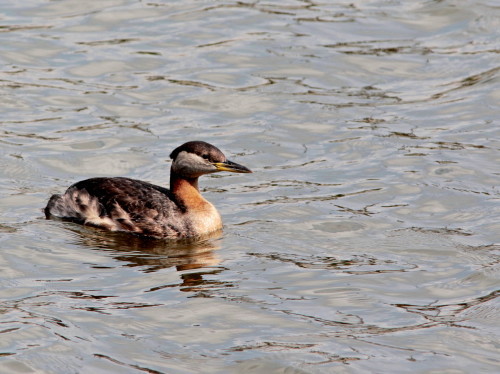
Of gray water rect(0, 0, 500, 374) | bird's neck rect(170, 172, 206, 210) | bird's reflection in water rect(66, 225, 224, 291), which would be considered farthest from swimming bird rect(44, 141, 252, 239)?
gray water rect(0, 0, 500, 374)

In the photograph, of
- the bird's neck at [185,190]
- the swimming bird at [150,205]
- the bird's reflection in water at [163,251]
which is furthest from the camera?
the bird's neck at [185,190]

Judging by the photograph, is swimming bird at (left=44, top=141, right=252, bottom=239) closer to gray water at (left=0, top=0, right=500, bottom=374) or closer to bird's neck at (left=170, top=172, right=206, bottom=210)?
bird's neck at (left=170, top=172, right=206, bottom=210)

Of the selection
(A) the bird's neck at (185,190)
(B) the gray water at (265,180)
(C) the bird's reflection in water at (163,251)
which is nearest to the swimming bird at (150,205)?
(A) the bird's neck at (185,190)

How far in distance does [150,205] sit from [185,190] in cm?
50

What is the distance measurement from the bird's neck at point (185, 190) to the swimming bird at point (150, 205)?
0.01 metres

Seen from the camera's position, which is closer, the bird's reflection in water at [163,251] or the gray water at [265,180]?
the gray water at [265,180]

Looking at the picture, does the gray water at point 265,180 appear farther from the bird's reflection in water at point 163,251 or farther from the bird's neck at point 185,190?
the bird's neck at point 185,190

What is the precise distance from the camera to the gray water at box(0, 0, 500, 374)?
929 cm

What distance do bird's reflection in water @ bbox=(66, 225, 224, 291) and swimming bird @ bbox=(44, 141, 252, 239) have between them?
12 cm

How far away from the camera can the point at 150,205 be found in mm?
12750

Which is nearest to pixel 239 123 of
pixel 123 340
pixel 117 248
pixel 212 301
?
pixel 117 248

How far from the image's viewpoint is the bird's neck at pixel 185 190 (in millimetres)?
12922

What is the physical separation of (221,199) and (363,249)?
2533 mm

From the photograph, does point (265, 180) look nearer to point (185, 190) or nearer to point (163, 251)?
point (185, 190)
